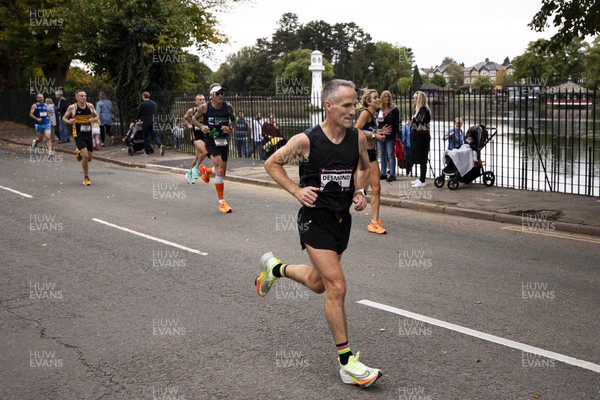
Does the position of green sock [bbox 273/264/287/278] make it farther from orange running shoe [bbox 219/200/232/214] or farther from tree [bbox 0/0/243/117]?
tree [bbox 0/0/243/117]

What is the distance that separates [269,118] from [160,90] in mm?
7192

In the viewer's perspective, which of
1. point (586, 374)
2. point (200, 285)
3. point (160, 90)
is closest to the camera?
point (586, 374)

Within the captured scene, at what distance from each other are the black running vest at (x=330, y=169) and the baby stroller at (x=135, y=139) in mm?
19513

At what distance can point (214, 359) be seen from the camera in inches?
211

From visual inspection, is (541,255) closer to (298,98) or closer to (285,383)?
(285,383)

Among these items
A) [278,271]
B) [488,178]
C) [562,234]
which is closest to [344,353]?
[278,271]

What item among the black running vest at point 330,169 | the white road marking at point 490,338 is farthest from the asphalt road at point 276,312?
the black running vest at point 330,169

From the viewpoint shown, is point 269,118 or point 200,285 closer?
point 200,285

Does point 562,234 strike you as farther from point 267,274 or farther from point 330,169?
point 330,169

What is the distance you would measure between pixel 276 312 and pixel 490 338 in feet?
6.51

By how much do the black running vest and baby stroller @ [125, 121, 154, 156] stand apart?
64.0 ft

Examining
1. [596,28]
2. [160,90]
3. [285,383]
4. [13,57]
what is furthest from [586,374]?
[13,57]

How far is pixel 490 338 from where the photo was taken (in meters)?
5.66

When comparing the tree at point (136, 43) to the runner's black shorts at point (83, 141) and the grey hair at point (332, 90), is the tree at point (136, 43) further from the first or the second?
the grey hair at point (332, 90)
